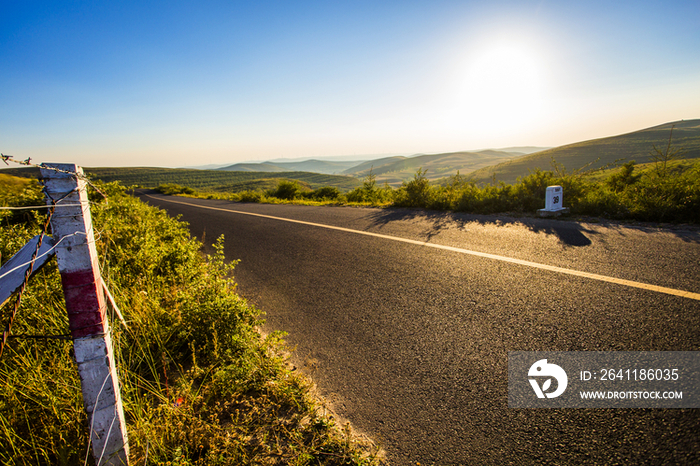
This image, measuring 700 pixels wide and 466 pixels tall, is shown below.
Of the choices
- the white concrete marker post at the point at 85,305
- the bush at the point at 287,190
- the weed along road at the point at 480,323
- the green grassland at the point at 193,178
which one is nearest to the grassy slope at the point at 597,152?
the green grassland at the point at 193,178

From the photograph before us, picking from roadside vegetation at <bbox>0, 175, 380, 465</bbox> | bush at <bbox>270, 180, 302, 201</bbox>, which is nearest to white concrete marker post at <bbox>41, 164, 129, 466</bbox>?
roadside vegetation at <bbox>0, 175, 380, 465</bbox>

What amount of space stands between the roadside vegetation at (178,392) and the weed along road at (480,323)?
0.29 meters

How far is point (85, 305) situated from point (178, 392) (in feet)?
3.40

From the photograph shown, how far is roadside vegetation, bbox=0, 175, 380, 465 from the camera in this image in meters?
1.68

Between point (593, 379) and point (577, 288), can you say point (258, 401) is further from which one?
point (577, 288)

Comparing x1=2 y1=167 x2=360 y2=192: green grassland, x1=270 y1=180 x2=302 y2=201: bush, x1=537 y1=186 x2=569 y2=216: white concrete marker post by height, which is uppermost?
x1=2 y1=167 x2=360 y2=192: green grassland

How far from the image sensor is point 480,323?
2.77m

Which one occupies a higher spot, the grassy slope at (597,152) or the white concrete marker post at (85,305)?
the grassy slope at (597,152)

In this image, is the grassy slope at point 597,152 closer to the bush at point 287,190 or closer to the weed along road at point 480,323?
the bush at point 287,190

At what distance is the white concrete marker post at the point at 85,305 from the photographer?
4.18ft

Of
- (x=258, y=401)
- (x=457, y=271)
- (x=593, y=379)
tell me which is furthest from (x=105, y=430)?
(x=457, y=271)

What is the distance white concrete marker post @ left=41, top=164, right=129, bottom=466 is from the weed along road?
1282mm

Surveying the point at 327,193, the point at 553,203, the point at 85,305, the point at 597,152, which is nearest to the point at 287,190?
the point at 327,193

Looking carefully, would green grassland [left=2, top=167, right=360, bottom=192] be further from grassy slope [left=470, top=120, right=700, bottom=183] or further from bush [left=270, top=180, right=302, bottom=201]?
bush [left=270, top=180, right=302, bottom=201]
